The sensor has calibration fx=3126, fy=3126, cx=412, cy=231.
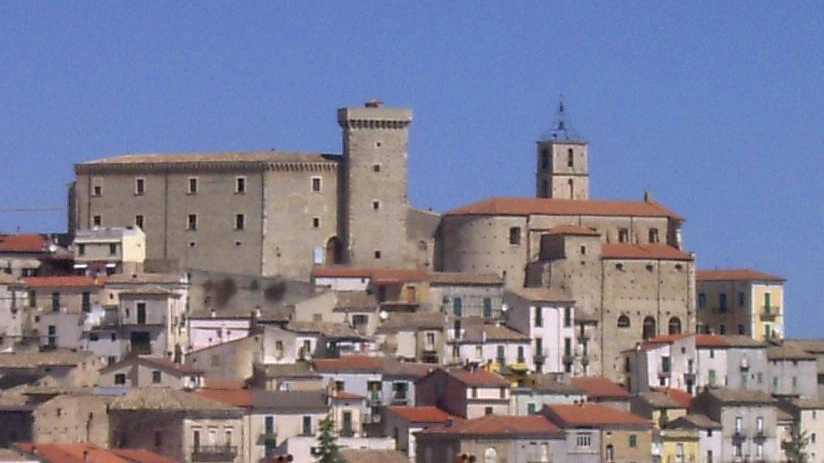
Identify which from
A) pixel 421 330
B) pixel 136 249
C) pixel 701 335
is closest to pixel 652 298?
pixel 701 335

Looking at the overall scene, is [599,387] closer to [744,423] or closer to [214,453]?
[744,423]

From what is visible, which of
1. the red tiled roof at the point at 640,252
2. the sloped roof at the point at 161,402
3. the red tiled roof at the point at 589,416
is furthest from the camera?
the red tiled roof at the point at 640,252

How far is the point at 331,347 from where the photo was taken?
315 ft

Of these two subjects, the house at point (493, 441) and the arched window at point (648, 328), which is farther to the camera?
the arched window at point (648, 328)

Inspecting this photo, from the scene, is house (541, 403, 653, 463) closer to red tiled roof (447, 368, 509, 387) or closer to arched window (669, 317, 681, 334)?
red tiled roof (447, 368, 509, 387)

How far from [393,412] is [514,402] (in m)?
4.89

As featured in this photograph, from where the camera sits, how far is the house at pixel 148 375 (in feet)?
294

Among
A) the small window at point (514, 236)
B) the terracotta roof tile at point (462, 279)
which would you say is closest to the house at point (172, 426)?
the terracotta roof tile at point (462, 279)

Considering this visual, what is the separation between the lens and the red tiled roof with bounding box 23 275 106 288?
98250mm

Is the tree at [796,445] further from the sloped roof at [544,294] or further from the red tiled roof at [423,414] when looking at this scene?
the red tiled roof at [423,414]

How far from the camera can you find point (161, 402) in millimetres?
83375

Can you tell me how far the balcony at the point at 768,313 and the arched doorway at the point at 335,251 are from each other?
15660 mm

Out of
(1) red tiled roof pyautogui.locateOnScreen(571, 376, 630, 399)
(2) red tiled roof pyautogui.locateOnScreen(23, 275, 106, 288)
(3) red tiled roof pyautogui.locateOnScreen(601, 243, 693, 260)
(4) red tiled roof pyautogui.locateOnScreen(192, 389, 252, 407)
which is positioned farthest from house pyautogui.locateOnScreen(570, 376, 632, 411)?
(2) red tiled roof pyautogui.locateOnScreen(23, 275, 106, 288)

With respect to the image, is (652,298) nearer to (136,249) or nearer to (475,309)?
(475,309)
